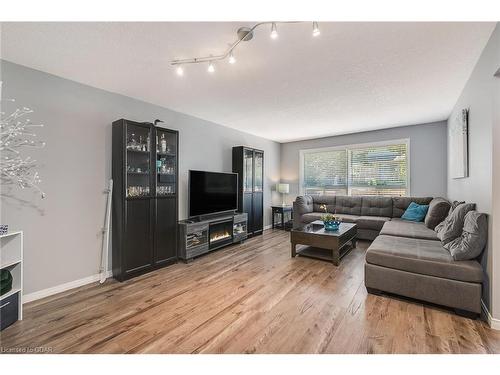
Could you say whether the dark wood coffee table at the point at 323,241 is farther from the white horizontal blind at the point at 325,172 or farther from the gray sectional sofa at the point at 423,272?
the white horizontal blind at the point at 325,172

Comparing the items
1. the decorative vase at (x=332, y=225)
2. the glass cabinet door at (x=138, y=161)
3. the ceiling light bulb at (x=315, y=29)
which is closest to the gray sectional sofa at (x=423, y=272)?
the decorative vase at (x=332, y=225)

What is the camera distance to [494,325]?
6.05 feet

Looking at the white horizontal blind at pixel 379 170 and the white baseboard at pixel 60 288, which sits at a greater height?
the white horizontal blind at pixel 379 170

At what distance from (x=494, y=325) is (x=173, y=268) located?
346 centimetres

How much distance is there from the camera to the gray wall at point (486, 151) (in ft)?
6.11

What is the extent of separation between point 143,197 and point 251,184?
2639 mm

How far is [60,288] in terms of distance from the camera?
2.60m

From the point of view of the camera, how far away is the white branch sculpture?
2.23 m

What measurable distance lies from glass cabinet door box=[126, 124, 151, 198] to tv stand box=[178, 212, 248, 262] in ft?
2.75

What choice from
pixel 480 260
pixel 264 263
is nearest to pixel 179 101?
pixel 264 263

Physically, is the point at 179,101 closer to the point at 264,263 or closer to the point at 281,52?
the point at 281,52

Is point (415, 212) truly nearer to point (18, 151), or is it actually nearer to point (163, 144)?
point (163, 144)

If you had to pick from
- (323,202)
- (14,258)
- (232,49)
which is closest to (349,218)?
(323,202)

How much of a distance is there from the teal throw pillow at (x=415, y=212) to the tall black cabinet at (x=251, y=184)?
3056mm
